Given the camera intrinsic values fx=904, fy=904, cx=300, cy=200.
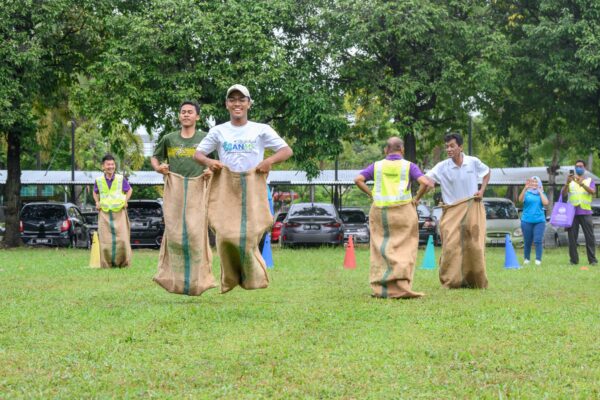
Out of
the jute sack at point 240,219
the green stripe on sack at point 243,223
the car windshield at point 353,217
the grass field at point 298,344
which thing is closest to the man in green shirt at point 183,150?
the jute sack at point 240,219

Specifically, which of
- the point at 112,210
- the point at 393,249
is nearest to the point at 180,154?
the point at 393,249

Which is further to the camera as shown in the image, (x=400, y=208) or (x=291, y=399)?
(x=400, y=208)

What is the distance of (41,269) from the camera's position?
53.6ft

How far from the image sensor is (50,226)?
27.5 m

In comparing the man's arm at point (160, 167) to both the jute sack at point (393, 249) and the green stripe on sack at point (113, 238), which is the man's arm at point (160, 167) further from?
the green stripe on sack at point (113, 238)

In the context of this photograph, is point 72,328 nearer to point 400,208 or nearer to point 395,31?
point 400,208

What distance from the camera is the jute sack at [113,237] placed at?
15.9 metres

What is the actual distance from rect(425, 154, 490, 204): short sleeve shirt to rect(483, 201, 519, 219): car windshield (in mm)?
A: 15415

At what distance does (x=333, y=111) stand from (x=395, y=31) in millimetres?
2997

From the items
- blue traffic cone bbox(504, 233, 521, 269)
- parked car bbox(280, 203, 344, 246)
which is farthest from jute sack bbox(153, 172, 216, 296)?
parked car bbox(280, 203, 344, 246)

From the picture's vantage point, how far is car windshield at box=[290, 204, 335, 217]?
86.8 feet

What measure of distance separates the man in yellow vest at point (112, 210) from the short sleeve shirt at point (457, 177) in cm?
631

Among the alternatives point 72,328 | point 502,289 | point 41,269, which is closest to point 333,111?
point 41,269

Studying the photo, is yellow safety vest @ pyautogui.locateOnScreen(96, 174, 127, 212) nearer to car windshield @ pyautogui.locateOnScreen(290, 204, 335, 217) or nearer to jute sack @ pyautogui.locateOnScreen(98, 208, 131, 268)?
jute sack @ pyautogui.locateOnScreen(98, 208, 131, 268)
